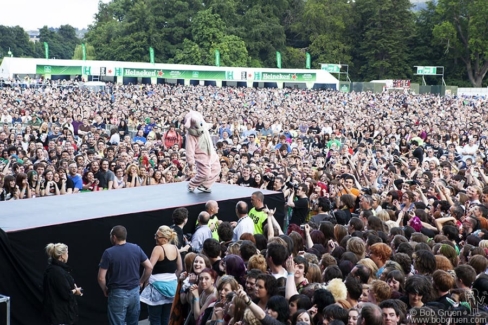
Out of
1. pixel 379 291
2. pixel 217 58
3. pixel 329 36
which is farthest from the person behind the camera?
pixel 329 36

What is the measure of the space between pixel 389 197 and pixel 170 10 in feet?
208

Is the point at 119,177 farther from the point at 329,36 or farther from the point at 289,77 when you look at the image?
the point at 329,36

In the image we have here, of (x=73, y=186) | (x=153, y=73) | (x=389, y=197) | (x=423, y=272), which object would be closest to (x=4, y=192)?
(x=73, y=186)

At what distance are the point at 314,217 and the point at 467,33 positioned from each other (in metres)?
67.3

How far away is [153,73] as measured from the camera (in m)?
54.8

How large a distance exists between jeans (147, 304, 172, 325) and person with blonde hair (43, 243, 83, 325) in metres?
1.05

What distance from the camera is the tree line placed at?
6825cm

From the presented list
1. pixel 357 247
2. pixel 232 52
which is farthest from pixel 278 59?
pixel 357 247

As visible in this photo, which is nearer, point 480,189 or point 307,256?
point 307,256

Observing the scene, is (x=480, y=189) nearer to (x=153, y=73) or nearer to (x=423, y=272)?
(x=423, y=272)

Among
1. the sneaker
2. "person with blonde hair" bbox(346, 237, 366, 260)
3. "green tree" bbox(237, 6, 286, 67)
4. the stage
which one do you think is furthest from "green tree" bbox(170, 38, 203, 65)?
"person with blonde hair" bbox(346, 237, 366, 260)

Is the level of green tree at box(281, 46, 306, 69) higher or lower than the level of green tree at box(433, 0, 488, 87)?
lower

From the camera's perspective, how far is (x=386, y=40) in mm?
68312

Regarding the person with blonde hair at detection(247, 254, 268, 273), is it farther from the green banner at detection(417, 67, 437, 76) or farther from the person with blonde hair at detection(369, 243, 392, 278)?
the green banner at detection(417, 67, 437, 76)
